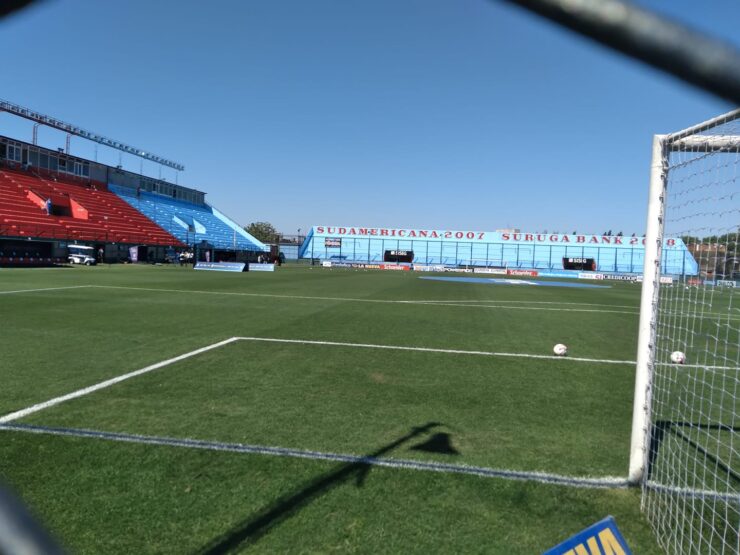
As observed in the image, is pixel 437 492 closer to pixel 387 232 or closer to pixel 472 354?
pixel 472 354

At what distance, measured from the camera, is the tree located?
9869 cm

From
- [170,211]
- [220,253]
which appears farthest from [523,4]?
[170,211]

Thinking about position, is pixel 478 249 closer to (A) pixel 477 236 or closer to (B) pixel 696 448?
(A) pixel 477 236

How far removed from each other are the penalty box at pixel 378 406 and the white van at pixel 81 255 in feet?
120

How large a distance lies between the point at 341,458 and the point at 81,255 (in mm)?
42201

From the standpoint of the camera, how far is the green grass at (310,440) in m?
2.86

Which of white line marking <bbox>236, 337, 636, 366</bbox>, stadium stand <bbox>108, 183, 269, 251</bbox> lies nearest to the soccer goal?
white line marking <bbox>236, 337, 636, 366</bbox>

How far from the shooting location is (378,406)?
508 centimetres

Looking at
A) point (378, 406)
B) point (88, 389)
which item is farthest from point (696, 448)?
point (88, 389)

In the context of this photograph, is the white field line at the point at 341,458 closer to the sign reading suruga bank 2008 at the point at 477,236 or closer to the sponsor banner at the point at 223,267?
the sponsor banner at the point at 223,267

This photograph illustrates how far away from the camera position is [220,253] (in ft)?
181

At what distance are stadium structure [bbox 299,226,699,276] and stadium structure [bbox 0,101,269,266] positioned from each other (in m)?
12.1

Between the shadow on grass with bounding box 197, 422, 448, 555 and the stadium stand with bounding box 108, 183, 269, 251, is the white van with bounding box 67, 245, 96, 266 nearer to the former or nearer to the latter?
the stadium stand with bounding box 108, 183, 269, 251

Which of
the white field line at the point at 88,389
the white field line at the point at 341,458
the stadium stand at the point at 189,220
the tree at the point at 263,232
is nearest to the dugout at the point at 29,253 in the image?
the stadium stand at the point at 189,220
